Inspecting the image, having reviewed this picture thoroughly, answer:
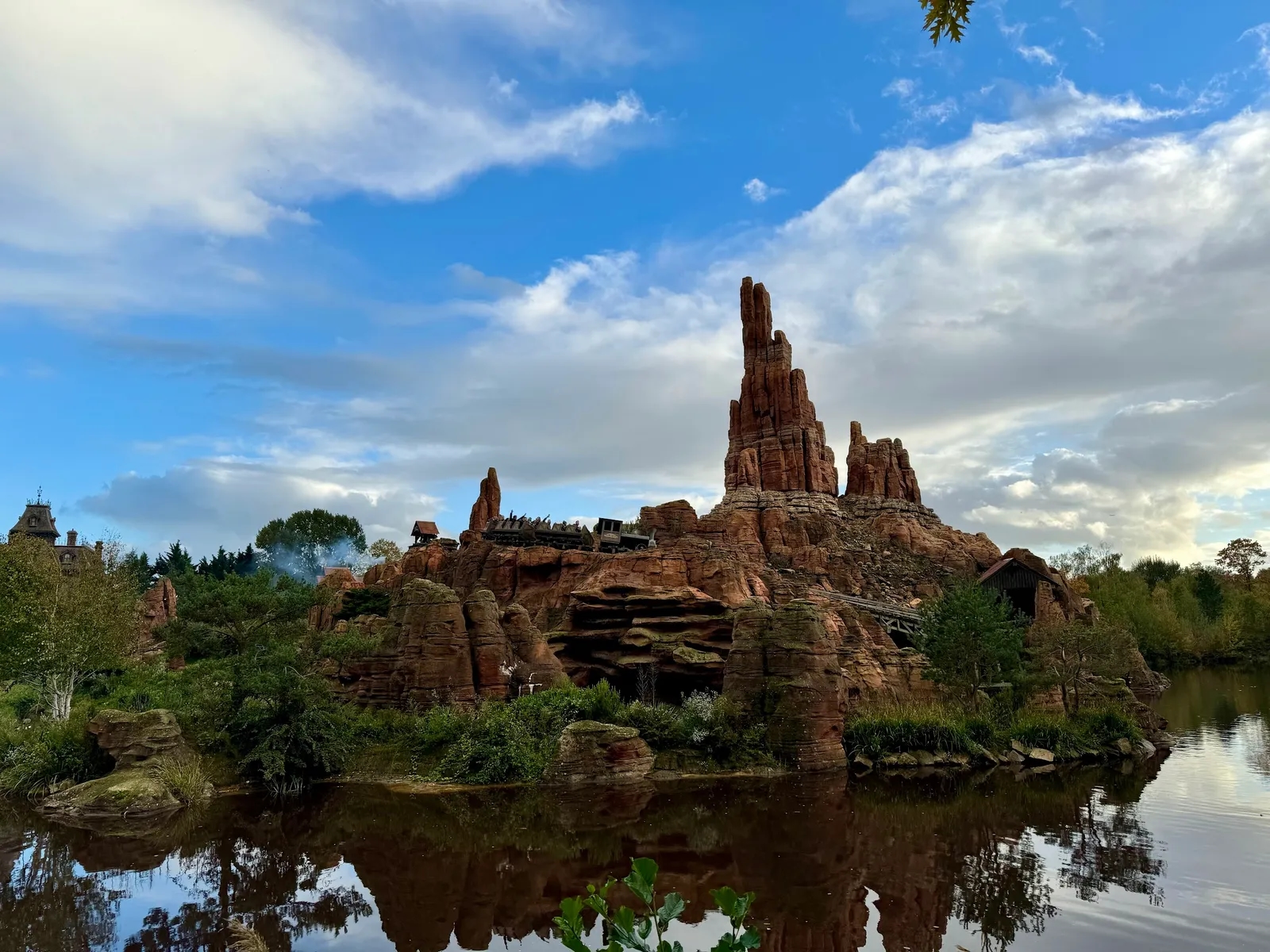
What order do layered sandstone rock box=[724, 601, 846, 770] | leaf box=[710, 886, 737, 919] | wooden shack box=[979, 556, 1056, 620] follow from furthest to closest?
wooden shack box=[979, 556, 1056, 620] < layered sandstone rock box=[724, 601, 846, 770] < leaf box=[710, 886, 737, 919]

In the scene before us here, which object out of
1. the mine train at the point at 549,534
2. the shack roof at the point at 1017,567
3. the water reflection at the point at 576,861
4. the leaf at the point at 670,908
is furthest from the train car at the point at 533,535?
the leaf at the point at 670,908

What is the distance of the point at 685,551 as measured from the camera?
43000 millimetres

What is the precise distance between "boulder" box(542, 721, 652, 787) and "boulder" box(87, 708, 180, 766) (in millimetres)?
10655

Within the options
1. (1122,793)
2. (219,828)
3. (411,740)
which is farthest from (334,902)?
(1122,793)

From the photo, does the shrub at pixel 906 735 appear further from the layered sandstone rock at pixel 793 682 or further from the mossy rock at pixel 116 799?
the mossy rock at pixel 116 799

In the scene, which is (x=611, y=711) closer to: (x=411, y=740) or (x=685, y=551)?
(x=411, y=740)

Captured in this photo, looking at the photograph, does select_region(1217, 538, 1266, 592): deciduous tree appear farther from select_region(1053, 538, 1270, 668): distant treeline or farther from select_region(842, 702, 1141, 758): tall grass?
select_region(842, 702, 1141, 758): tall grass

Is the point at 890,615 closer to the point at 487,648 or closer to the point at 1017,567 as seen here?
the point at 1017,567

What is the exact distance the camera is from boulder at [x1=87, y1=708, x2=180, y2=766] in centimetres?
2214

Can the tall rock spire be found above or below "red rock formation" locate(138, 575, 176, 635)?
above

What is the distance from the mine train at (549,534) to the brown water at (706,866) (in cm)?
3521

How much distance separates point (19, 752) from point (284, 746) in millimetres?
7959

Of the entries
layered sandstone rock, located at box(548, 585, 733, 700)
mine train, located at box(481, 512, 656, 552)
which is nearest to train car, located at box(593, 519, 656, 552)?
mine train, located at box(481, 512, 656, 552)

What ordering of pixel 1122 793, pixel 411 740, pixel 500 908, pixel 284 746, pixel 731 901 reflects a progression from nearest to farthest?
pixel 731 901 < pixel 500 908 < pixel 1122 793 < pixel 284 746 < pixel 411 740
